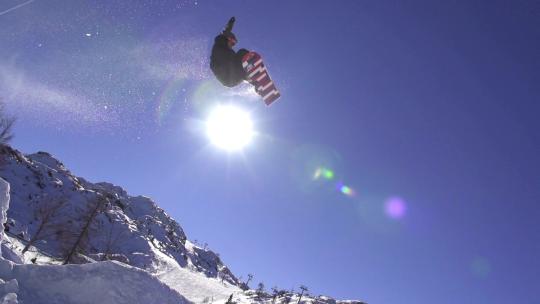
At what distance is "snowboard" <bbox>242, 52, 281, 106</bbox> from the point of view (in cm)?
1365

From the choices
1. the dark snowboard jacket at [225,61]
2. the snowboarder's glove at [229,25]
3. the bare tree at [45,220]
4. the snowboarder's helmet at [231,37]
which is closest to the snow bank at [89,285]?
the dark snowboard jacket at [225,61]

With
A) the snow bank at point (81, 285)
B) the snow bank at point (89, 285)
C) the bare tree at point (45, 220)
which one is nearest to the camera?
the snow bank at point (81, 285)

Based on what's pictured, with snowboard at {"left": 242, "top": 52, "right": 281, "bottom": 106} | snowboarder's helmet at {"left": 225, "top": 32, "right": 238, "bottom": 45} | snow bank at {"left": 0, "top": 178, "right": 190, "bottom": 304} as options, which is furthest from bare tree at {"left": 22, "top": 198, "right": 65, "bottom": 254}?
snowboarder's helmet at {"left": 225, "top": 32, "right": 238, "bottom": 45}

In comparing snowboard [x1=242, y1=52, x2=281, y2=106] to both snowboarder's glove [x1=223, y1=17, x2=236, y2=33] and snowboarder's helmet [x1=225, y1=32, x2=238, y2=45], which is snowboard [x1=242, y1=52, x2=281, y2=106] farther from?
snowboarder's glove [x1=223, y1=17, x2=236, y2=33]

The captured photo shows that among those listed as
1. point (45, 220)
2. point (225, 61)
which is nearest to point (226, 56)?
point (225, 61)

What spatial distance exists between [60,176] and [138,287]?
181 meters

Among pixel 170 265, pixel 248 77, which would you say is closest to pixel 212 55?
pixel 248 77

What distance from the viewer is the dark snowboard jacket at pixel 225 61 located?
13297 mm

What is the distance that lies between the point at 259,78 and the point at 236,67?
3.10 feet

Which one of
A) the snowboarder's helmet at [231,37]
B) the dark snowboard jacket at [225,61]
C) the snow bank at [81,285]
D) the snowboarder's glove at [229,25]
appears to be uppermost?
the snowboarder's glove at [229,25]

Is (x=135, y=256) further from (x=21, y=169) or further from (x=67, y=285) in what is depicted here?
(x=67, y=285)

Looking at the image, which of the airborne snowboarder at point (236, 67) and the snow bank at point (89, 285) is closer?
the snow bank at point (89, 285)

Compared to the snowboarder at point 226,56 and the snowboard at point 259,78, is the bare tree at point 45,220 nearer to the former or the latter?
the snowboarder at point 226,56

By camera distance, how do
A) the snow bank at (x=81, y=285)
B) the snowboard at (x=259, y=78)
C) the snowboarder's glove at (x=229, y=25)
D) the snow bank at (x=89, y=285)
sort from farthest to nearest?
the snowboard at (x=259, y=78)
the snowboarder's glove at (x=229, y=25)
the snow bank at (x=89, y=285)
the snow bank at (x=81, y=285)
